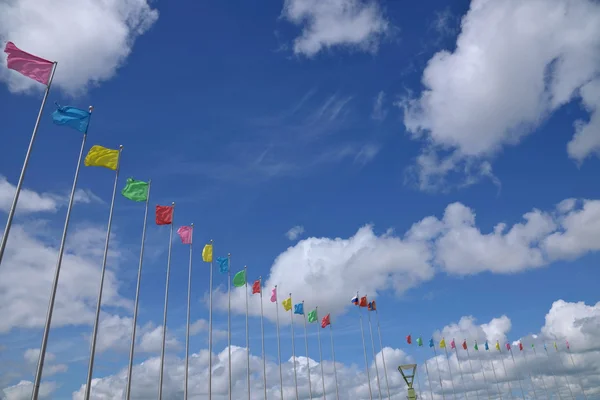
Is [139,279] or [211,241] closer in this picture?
[139,279]

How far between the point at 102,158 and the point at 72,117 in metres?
3.50

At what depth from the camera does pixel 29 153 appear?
2006 cm

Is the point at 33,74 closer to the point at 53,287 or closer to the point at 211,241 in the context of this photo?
the point at 53,287

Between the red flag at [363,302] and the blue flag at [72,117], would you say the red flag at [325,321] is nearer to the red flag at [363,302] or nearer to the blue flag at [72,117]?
the red flag at [363,302]

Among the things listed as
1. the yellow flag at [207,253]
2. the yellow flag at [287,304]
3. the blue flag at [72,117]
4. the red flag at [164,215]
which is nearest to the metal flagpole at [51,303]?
the blue flag at [72,117]

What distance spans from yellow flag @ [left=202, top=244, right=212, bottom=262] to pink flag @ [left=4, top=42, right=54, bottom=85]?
21.4 meters


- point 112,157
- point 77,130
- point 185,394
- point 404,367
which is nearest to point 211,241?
point 185,394

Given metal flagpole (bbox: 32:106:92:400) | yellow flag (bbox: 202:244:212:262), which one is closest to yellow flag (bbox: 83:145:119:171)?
metal flagpole (bbox: 32:106:92:400)

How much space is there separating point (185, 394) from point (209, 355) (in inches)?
197

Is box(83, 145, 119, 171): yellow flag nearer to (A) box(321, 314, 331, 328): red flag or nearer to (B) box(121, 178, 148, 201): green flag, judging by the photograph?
(B) box(121, 178, 148, 201): green flag

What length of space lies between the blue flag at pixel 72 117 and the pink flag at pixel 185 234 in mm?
14815

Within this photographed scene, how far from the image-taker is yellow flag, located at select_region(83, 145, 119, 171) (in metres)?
25.9

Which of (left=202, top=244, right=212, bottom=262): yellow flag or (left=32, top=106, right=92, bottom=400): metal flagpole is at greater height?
(left=202, top=244, right=212, bottom=262): yellow flag

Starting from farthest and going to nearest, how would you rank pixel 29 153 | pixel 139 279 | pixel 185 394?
pixel 185 394
pixel 139 279
pixel 29 153
